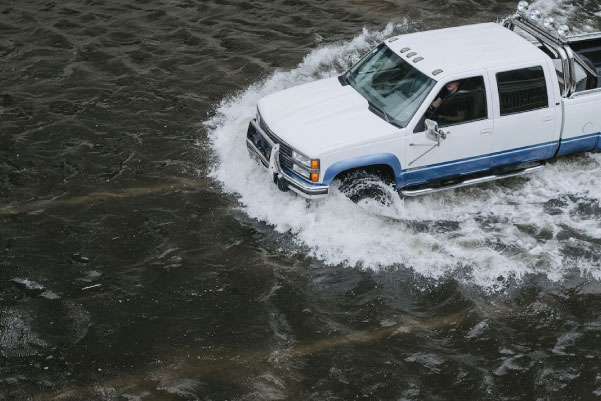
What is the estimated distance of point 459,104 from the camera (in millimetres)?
9180

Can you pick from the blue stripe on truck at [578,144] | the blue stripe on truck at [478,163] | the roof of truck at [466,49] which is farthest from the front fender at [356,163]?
the blue stripe on truck at [578,144]

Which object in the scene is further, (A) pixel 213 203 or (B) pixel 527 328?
(A) pixel 213 203

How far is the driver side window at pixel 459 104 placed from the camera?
906 centimetres

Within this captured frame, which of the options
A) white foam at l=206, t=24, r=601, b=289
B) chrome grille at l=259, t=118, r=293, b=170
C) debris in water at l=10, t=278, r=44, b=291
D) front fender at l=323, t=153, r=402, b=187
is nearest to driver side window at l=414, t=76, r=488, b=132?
front fender at l=323, t=153, r=402, b=187

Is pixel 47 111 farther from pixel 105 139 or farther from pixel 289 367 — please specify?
pixel 289 367

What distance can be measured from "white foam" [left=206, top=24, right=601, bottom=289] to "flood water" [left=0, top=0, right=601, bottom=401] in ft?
0.09

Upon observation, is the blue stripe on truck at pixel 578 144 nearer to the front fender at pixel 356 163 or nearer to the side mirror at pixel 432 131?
the side mirror at pixel 432 131

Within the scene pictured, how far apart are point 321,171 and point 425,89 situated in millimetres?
1745

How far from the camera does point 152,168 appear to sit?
10633 millimetres

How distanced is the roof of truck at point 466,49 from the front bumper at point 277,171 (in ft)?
6.96

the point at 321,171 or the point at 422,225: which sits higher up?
the point at 321,171

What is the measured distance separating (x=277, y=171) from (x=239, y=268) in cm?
137

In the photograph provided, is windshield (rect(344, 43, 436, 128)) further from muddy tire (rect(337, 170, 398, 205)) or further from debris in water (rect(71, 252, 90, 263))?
debris in water (rect(71, 252, 90, 263))

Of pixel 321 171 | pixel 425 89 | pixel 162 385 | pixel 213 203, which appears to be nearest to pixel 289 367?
pixel 162 385
